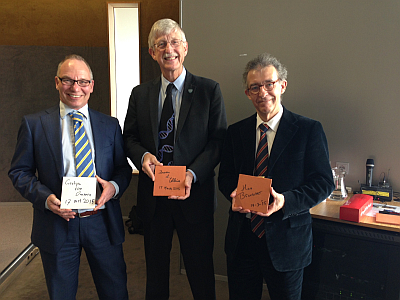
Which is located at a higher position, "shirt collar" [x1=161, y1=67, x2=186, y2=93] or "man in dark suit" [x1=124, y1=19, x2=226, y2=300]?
"shirt collar" [x1=161, y1=67, x2=186, y2=93]

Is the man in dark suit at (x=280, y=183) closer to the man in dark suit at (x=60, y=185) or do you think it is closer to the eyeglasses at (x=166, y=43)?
the eyeglasses at (x=166, y=43)

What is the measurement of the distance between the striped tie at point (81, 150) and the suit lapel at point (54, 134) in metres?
0.08

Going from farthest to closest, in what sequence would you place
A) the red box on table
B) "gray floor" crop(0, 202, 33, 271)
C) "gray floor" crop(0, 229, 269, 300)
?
"gray floor" crop(0, 202, 33, 271), "gray floor" crop(0, 229, 269, 300), the red box on table

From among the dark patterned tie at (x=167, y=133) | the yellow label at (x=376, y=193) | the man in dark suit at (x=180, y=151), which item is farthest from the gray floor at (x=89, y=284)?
the dark patterned tie at (x=167, y=133)

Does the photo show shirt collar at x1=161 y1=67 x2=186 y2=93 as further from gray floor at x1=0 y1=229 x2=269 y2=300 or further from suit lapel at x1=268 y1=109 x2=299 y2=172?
gray floor at x1=0 y1=229 x2=269 y2=300

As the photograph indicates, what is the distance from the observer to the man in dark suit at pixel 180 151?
174 centimetres

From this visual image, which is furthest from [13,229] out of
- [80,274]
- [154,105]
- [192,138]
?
[192,138]

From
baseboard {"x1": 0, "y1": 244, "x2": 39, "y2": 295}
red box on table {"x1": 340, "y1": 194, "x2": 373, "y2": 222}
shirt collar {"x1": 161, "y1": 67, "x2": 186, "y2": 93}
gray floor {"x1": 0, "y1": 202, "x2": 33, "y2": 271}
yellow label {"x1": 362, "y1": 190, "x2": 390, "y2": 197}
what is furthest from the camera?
gray floor {"x1": 0, "y1": 202, "x2": 33, "y2": 271}

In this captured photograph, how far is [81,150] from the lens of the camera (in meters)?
1.65

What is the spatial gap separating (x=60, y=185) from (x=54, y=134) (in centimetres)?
27

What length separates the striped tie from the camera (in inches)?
64.4

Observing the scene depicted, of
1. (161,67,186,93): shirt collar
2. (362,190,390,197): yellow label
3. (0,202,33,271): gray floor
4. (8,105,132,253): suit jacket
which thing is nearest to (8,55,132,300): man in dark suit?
(8,105,132,253): suit jacket

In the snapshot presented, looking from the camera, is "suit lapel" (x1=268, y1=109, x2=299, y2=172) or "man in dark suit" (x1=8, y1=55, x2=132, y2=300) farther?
"man in dark suit" (x1=8, y1=55, x2=132, y2=300)

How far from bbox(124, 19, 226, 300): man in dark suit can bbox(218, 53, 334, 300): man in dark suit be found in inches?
11.2
